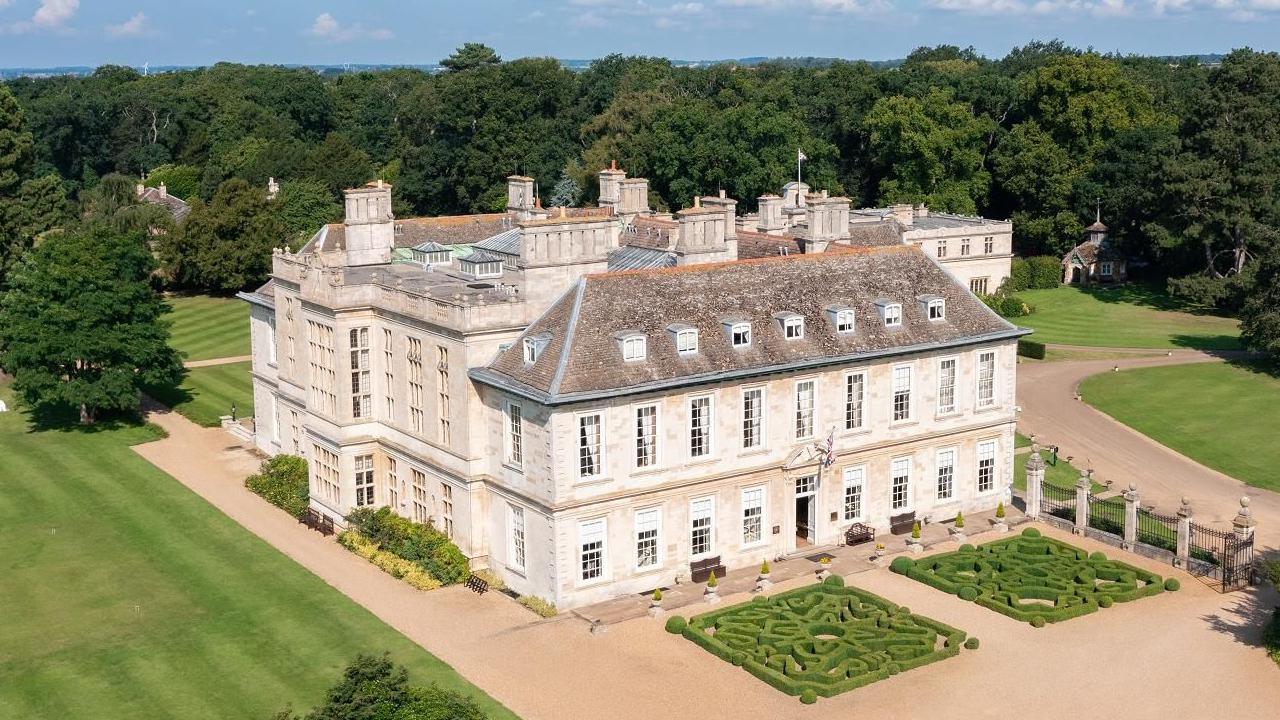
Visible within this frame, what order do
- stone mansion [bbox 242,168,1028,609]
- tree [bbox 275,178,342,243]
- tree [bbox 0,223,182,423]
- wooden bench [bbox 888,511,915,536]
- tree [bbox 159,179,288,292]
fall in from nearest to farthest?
stone mansion [bbox 242,168,1028,609] → wooden bench [bbox 888,511,915,536] → tree [bbox 0,223,182,423] → tree [bbox 159,179,288,292] → tree [bbox 275,178,342,243]

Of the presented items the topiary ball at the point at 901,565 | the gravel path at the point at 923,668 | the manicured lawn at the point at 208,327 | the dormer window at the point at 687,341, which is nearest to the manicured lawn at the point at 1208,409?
the gravel path at the point at 923,668

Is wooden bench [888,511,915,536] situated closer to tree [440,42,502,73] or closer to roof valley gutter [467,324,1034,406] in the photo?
roof valley gutter [467,324,1034,406]

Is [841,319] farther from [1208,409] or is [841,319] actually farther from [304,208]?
[304,208]

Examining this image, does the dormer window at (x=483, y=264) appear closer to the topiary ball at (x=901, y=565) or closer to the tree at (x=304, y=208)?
the topiary ball at (x=901, y=565)

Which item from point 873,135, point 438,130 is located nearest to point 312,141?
point 438,130

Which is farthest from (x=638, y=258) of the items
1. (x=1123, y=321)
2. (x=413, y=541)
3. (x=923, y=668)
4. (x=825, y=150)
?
(x=825, y=150)

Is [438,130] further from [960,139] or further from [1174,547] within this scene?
[1174,547]

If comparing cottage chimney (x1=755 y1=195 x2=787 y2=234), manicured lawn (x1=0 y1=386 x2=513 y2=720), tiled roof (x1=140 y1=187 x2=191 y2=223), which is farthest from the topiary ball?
tiled roof (x1=140 y1=187 x2=191 y2=223)
